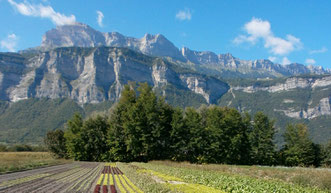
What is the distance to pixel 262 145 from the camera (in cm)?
6084

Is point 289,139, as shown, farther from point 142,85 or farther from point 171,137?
point 142,85

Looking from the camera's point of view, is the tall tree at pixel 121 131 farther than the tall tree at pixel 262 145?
No

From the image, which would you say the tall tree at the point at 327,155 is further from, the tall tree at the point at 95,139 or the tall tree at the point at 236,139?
the tall tree at the point at 95,139

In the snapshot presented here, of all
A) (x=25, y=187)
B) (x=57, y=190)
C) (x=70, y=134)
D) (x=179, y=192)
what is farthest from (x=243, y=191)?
(x=70, y=134)

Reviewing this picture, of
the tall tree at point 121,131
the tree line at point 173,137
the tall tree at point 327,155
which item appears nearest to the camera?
the tree line at point 173,137

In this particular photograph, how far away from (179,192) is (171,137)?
40805 mm

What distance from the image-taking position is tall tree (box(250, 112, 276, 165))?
2386 inches

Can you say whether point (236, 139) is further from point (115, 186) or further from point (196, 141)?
point (115, 186)

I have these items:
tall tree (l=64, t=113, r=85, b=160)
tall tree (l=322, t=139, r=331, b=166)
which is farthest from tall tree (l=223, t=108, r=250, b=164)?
tall tree (l=64, t=113, r=85, b=160)

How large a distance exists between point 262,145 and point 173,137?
24.3 meters

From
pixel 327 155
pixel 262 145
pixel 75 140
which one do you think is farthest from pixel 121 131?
pixel 327 155

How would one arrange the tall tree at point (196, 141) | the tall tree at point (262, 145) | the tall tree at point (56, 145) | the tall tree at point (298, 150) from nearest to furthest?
the tall tree at point (196, 141) < the tall tree at point (262, 145) < the tall tree at point (298, 150) < the tall tree at point (56, 145)

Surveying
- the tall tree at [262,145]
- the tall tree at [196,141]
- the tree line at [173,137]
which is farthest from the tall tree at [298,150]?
the tall tree at [196,141]

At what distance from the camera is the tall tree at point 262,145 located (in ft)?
199
